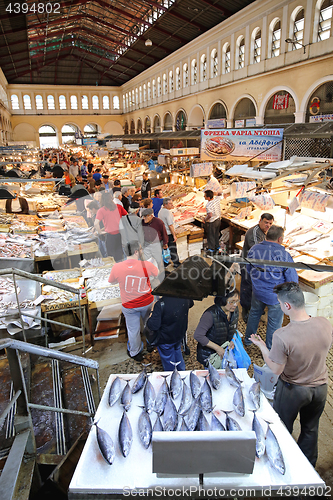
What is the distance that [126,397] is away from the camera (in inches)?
96.6

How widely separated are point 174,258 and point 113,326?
2.75 m

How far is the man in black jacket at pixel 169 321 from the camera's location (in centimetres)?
332

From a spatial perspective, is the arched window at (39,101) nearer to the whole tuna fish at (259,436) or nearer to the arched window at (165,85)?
the arched window at (165,85)

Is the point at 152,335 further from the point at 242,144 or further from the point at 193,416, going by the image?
the point at 242,144

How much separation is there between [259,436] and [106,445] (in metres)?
0.98

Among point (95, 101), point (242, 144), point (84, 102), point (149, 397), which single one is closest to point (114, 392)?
point (149, 397)

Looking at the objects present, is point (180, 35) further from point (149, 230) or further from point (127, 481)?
point (127, 481)

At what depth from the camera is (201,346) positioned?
3219 mm

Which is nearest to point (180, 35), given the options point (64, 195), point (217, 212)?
point (64, 195)

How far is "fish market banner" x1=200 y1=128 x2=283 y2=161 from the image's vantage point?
254 inches

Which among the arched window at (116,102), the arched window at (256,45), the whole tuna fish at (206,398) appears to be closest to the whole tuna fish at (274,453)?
the whole tuna fish at (206,398)

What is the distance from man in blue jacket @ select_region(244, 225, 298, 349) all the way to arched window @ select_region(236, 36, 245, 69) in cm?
1763

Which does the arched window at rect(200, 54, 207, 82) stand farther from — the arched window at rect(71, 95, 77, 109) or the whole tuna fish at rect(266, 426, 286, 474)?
the arched window at rect(71, 95, 77, 109)

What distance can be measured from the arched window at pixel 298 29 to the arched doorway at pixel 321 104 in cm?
216
